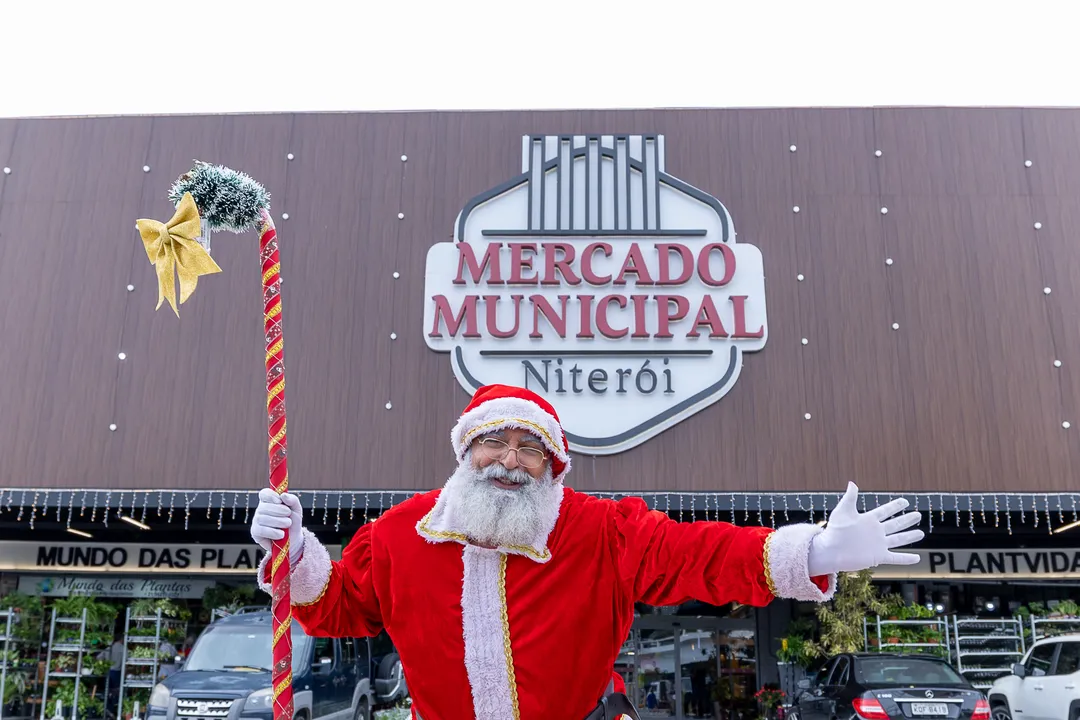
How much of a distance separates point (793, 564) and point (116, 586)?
13.0 m

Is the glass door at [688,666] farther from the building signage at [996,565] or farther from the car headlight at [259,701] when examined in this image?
the car headlight at [259,701]

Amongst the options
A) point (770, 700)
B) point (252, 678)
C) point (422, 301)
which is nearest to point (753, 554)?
point (252, 678)

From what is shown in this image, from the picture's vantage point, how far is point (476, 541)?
3.12 metres

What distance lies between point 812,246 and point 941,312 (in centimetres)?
169

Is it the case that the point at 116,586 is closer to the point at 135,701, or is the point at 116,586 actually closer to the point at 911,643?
the point at 135,701

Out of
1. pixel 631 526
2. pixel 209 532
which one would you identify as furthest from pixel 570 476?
pixel 631 526

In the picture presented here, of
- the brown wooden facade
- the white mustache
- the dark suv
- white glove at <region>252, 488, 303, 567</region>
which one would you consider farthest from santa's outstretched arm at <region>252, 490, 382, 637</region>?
the brown wooden facade

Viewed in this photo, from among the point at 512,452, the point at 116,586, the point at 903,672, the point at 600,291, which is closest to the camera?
the point at 512,452

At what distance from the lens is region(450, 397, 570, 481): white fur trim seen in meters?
3.27

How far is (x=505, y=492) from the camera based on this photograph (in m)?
3.16

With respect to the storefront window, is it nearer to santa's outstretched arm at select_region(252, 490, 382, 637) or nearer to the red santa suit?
santa's outstretched arm at select_region(252, 490, 382, 637)

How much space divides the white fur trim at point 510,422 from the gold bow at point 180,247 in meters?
1.02

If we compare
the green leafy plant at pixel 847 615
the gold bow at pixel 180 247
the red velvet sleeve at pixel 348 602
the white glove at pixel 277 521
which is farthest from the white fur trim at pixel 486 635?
the green leafy plant at pixel 847 615

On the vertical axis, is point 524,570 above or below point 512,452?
below
